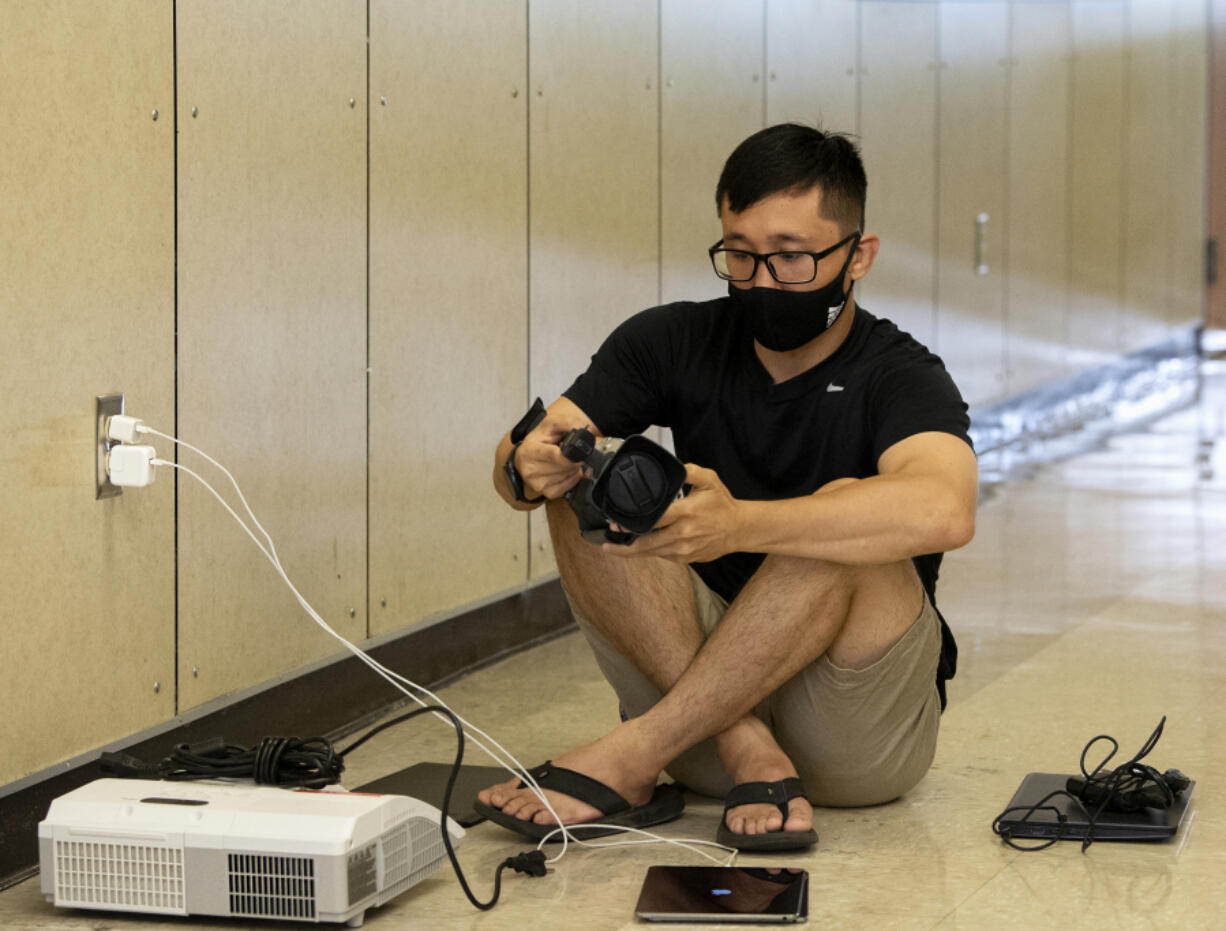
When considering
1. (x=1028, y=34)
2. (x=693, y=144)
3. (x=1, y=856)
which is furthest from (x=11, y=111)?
(x=1028, y=34)

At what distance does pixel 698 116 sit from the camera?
14.3 feet

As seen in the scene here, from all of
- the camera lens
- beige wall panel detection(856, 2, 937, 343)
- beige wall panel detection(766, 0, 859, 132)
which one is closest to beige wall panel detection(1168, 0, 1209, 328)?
beige wall panel detection(856, 2, 937, 343)

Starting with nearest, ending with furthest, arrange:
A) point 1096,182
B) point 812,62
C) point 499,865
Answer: point 499,865 → point 812,62 → point 1096,182

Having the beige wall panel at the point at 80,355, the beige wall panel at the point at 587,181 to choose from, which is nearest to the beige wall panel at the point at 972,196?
the beige wall panel at the point at 587,181

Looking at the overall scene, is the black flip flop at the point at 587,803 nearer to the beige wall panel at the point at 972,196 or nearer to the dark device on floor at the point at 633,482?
the dark device on floor at the point at 633,482

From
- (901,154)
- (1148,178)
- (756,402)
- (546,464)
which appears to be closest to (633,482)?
(546,464)

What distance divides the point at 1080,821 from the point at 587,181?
6.59 ft

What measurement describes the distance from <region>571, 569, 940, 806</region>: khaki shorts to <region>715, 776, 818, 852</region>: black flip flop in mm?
104

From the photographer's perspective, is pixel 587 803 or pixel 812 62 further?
pixel 812 62

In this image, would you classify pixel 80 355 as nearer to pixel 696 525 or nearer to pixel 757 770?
pixel 696 525

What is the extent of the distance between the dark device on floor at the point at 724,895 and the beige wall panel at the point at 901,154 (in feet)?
11.8

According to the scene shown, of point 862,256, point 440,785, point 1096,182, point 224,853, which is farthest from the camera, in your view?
point 1096,182

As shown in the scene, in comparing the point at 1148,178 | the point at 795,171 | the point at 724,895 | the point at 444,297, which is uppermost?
the point at 1148,178

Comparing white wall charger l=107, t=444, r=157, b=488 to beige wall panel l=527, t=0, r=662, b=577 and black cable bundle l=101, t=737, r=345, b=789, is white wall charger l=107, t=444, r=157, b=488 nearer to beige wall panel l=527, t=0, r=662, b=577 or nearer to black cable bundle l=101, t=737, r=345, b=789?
black cable bundle l=101, t=737, r=345, b=789
